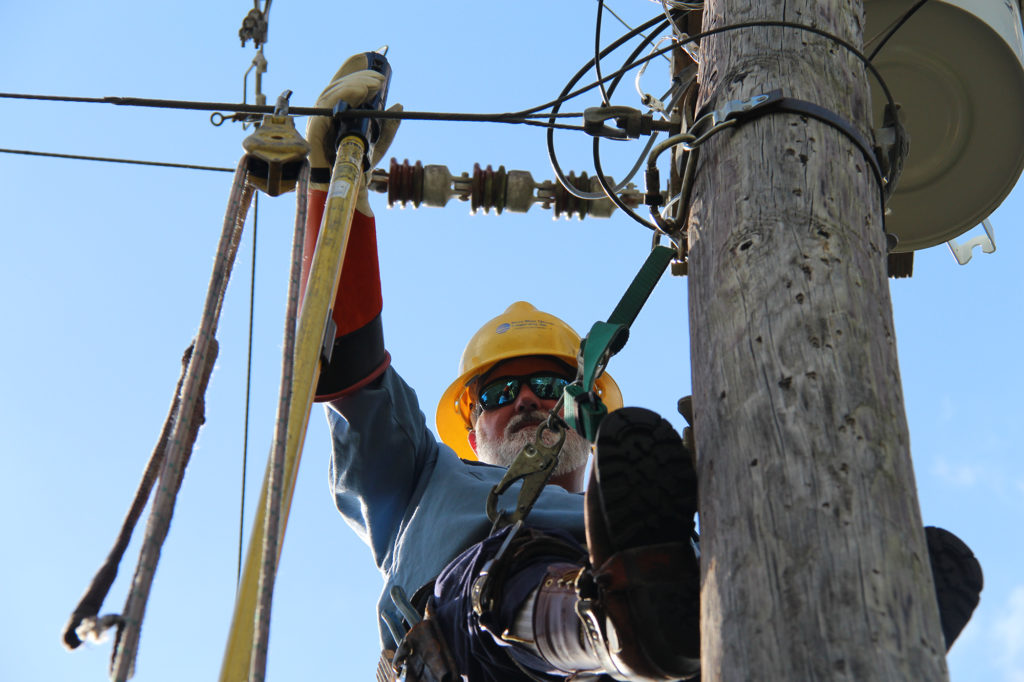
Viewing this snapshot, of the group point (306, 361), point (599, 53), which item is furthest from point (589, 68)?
point (306, 361)

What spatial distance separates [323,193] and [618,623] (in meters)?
2.02

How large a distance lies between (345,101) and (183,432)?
1.50 meters

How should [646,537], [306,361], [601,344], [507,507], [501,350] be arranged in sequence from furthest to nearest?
[501,350], [507,507], [601,344], [306,361], [646,537]

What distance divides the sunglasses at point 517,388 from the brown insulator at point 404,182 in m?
1.02

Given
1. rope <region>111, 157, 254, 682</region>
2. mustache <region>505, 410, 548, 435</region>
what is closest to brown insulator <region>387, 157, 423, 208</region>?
mustache <region>505, 410, 548, 435</region>

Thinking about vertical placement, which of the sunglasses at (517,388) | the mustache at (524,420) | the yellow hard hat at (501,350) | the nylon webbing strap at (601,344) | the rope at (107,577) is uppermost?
the yellow hard hat at (501,350)

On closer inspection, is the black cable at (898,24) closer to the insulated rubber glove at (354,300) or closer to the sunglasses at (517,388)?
the insulated rubber glove at (354,300)

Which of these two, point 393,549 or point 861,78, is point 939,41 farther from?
point 393,549

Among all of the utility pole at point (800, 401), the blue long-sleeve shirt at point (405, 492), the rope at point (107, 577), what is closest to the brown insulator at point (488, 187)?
the blue long-sleeve shirt at point (405, 492)

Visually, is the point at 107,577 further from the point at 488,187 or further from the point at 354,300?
the point at 488,187

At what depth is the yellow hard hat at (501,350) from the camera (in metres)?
4.88

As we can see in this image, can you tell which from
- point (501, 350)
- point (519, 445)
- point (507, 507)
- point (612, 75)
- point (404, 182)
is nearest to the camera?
point (612, 75)

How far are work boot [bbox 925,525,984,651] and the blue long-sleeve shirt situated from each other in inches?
47.2

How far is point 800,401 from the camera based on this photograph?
198cm
